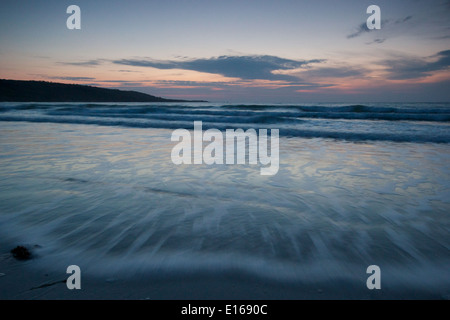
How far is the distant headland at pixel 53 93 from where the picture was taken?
5117 centimetres

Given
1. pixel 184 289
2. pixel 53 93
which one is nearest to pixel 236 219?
pixel 184 289

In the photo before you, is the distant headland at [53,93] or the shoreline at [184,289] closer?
the shoreline at [184,289]

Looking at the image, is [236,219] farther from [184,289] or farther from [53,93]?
[53,93]

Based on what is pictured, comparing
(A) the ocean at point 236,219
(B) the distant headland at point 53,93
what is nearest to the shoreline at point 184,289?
(A) the ocean at point 236,219

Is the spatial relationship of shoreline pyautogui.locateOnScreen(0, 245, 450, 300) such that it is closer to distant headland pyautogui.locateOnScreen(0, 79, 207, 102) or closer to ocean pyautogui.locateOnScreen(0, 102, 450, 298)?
ocean pyautogui.locateOnScreen(0, 102, 450, 298)

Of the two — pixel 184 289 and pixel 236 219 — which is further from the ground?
pixel 236 219

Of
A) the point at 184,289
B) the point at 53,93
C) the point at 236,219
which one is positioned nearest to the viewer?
the point at 184,289

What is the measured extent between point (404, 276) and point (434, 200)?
1.86m

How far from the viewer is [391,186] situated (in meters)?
3.49

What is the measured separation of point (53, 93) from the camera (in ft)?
191

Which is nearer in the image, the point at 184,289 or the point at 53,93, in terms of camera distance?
the point at 184,289

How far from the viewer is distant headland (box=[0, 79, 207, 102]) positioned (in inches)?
2015

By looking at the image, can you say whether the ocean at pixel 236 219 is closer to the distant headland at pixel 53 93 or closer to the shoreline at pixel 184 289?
the shoreline at pixel 184 289
